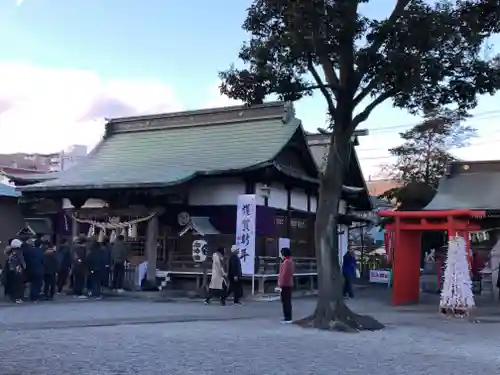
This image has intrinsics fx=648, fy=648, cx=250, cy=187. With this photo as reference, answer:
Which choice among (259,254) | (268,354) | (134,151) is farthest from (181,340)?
(134,151)

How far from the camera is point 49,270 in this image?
1831cm

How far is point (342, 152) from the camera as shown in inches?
563

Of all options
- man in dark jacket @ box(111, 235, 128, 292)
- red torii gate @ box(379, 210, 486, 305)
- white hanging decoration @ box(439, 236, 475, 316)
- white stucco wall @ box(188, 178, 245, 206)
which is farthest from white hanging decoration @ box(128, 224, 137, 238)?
white hanging decoration @ box(439, 236, 475, 316)

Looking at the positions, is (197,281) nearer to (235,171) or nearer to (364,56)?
(235,171)

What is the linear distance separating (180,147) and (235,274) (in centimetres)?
740

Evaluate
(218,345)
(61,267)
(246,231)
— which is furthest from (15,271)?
(218,345)

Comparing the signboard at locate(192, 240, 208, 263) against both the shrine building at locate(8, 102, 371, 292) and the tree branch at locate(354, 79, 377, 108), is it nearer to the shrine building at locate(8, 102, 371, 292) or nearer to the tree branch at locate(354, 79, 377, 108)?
the shrine building at locate(8, 102, 371, 292)

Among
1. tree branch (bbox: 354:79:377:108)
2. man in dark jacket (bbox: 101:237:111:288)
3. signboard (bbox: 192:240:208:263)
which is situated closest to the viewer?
tree branch (bbox: 354:79:377:108)

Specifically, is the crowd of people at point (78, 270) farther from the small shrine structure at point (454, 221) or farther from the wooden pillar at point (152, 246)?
the small shrine structure at point (454, 221)

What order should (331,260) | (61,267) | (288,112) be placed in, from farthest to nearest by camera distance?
(288,112)
(61,267)
(331,260)

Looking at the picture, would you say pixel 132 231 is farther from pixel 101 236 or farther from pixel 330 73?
pixel 330 73

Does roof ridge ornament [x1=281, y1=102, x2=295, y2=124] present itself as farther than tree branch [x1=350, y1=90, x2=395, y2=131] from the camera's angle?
Result: Yes

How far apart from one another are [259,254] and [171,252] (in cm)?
302

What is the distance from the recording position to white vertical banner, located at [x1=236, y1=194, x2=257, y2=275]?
795 inches
